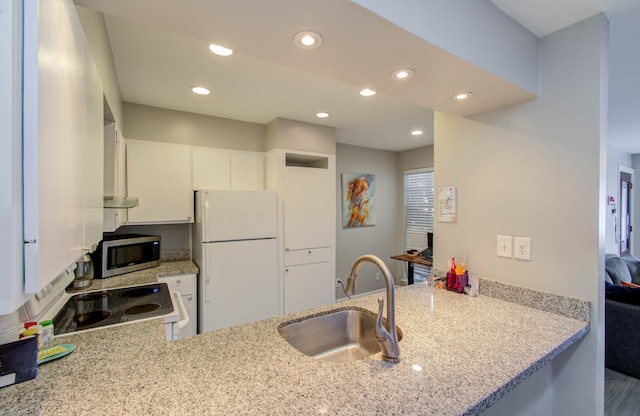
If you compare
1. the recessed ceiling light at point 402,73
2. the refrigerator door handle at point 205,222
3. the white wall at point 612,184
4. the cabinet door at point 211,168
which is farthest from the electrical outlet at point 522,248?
the white wall at point 612,184

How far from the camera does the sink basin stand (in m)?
1.35

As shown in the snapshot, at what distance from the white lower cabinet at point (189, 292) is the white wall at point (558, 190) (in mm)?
2265

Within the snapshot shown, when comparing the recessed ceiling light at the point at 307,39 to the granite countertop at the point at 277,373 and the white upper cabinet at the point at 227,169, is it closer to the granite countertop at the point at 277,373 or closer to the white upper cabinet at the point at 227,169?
the granite countertop at the point at 277,373

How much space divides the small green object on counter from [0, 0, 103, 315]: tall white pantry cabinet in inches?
21.2

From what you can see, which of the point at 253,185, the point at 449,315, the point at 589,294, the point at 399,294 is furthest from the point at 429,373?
the point at 253,185

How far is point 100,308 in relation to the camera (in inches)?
64.6

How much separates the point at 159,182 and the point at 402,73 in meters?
2.41

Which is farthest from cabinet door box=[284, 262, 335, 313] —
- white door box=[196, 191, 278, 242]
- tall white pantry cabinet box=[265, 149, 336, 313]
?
white door box=[196, 191, 278, 242]

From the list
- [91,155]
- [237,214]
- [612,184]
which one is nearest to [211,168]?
[237,214]

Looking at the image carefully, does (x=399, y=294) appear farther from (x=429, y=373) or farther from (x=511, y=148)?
(x=511, y=148)

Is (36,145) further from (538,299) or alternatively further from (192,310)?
(192,310)

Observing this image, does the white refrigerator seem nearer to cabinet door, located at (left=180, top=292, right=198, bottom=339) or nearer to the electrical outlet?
cabinet door, located at (left=180, top=292, right=198, bottom=339)

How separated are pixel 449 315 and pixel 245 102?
236cm

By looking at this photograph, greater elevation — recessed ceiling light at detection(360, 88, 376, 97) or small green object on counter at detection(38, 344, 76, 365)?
recessed ceiling light at detection(360, 88, 376, 97)
